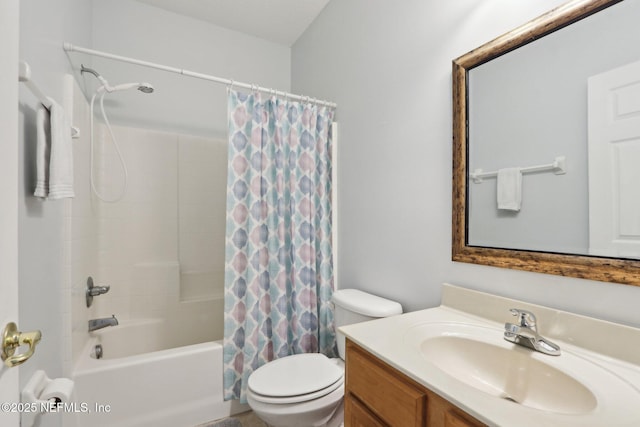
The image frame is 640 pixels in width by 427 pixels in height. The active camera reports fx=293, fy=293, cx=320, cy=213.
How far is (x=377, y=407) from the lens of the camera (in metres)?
0.85

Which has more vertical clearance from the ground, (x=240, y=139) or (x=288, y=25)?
(x=288, y=25)

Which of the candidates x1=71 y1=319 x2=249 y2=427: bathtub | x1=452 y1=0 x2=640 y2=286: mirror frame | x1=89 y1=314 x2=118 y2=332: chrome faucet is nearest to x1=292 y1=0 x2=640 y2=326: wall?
x1=452 y1=0 x2=640 y2=286: mirror frame

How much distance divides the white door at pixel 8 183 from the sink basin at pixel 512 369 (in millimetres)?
912

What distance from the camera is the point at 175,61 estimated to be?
89.8 inches

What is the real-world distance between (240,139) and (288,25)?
132 centimetres

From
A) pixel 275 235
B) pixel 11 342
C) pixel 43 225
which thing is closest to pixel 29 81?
pixel 43 225

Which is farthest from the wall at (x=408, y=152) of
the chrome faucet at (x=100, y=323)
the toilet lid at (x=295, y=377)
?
the chrome faucet at (x=100, y=323)

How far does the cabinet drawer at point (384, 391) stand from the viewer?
727 mm

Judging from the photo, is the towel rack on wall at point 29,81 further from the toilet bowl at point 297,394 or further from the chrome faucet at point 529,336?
the chrome faucet at point 529,336

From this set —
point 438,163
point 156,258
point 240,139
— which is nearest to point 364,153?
point 438,163

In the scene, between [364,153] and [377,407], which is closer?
[377,407]

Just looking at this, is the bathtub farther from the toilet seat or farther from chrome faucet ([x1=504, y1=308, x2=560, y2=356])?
chrome faucet ([x1=504, y1=308, x2=560, y2=356])

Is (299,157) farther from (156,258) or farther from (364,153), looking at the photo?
(156,258)

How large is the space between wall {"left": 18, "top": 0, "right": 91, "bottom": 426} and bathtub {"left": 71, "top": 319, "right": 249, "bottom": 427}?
0.53 feet
